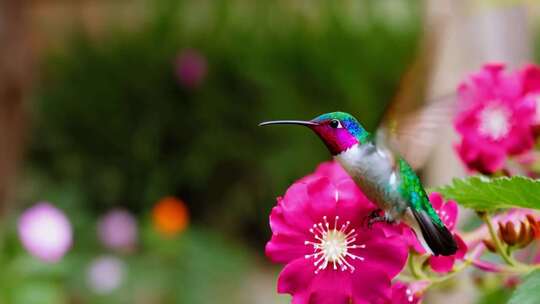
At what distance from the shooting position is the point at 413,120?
21.9 inches

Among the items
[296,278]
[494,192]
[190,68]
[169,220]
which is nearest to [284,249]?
[296,278]

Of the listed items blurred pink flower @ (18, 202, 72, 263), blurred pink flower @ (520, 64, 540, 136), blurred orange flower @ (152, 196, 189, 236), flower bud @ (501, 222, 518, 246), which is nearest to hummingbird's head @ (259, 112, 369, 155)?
flower bud @ (501, 222, 518, 246)

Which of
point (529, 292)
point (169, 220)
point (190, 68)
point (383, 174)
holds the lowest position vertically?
point (529, 292)

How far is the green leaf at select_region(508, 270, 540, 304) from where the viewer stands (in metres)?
0.50

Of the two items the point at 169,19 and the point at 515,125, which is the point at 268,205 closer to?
the point at 169,19

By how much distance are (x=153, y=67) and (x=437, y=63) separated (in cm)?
303

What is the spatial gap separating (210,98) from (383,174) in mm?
4075

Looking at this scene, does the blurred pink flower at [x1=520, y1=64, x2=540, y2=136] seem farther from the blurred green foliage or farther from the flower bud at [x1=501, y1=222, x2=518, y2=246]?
the blurred green foliage

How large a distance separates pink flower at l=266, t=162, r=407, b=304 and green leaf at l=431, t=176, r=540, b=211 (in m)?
0.05

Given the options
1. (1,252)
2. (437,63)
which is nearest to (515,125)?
(437,63)

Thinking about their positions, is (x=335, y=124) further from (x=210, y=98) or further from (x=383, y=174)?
(x=210, y=98)

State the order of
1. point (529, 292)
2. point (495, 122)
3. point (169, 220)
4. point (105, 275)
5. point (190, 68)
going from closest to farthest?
point (529, 292) → point (495, 122) → point (105, 275) → point (169, 220) → point (190, 68)

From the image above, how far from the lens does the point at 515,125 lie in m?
0.71

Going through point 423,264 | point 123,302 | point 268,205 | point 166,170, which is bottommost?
point 423,264
